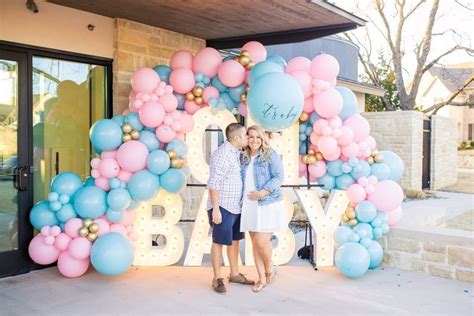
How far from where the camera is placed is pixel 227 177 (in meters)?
4.23

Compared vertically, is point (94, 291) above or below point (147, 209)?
below

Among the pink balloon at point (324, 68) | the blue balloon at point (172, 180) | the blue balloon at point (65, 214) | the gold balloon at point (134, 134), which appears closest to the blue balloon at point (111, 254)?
the blue balloon at point (65, 214)

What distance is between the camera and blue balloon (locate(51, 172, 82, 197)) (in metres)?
4.51

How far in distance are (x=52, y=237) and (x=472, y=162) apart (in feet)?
65.2

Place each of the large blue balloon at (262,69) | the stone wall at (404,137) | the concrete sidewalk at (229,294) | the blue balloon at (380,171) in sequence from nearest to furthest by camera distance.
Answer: the concrete sidewalk at (229,294)
the large blue balloon at (262,69)
the blue balloon at (380,171)
the stone wall at (404,137)

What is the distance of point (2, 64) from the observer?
14.9ft

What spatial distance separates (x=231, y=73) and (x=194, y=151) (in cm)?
87

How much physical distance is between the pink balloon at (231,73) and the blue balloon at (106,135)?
1122 millimetres

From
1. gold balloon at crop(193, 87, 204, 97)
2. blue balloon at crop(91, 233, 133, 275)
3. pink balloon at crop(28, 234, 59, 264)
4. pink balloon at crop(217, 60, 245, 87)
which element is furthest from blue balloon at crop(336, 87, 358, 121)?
pink balloon at crop(28, 234, 59, 264)

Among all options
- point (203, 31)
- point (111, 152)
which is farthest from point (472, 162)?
point (111, 152)

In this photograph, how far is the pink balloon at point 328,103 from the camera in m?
4.65

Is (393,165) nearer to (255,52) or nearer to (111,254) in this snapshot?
(255,52)

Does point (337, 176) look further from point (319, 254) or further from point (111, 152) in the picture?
point (111, 152)

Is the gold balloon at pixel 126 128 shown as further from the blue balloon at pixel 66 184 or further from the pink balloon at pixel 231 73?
the pink balloon at pixel 231 73
